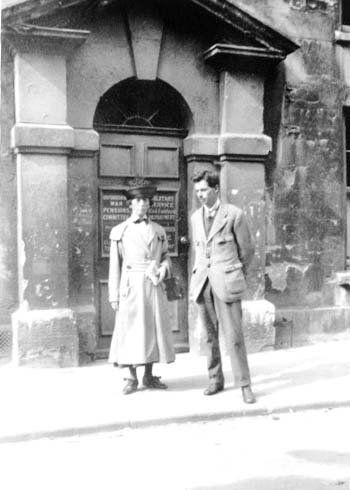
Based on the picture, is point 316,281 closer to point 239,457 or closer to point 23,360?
point 23,360

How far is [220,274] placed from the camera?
6.18m

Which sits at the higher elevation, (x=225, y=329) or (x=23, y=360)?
(x=225, y=329)

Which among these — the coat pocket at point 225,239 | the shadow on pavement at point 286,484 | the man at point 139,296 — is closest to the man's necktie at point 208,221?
the coat pocket at point 225,239

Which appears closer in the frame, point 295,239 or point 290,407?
point 290,407

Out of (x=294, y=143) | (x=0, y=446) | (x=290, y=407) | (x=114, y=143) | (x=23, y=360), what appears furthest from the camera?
(x=294, y=143)

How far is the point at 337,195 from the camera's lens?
364 inches

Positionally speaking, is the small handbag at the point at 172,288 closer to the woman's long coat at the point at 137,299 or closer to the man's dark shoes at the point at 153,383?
the woman's long coat at the point at 137,299

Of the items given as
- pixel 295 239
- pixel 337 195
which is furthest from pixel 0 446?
pixel 337 195

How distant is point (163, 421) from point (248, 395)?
905 mm

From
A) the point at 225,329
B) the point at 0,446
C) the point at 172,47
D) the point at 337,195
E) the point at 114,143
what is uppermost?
the point at 172,47

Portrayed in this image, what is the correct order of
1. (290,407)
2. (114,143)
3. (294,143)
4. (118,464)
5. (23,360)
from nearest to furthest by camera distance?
(118,464), (290,407), (23,360), (114,143), (294,143)

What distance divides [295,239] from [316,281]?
67 centimetres

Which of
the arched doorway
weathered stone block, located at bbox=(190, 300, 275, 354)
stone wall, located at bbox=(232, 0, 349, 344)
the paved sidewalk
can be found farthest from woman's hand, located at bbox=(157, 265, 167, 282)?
stone wall, located at bbox=(232, 0, 349, 344)

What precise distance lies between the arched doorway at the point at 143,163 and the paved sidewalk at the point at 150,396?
3.34 feet
